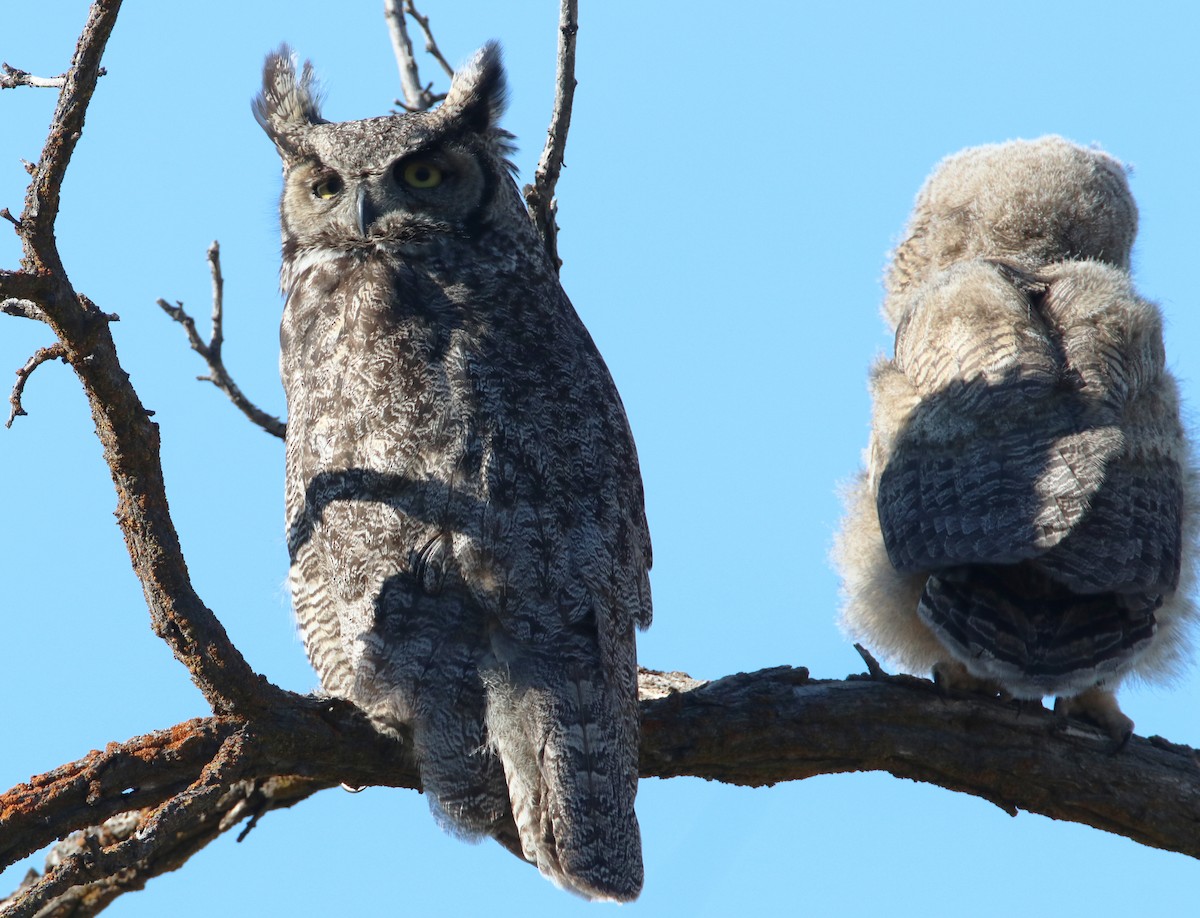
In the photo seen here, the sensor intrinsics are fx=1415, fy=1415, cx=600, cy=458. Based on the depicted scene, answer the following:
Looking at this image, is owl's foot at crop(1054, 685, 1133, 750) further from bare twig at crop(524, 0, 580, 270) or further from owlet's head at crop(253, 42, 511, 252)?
owlet's head at crop(253, 42, 511, 252)

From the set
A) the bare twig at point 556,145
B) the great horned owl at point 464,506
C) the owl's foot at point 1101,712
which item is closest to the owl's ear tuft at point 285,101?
the great horned owl at point 464,506

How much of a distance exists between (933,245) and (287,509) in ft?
9.33

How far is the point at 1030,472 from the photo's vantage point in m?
4.10

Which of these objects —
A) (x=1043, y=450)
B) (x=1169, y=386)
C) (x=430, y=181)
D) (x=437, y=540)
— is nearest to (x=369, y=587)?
(x=437, y=540)

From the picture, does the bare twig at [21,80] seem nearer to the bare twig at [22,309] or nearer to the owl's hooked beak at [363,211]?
the bare twig at [22,309]

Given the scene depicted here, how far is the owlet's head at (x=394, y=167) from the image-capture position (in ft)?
14.1

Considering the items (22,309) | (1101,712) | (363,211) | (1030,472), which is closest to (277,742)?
(22,309)

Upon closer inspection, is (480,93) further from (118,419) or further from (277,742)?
(277,742)

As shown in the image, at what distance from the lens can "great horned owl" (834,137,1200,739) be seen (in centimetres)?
394

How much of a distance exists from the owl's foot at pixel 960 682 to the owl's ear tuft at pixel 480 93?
2.30 m

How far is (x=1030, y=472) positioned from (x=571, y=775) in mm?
1663

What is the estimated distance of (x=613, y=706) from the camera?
354 cm

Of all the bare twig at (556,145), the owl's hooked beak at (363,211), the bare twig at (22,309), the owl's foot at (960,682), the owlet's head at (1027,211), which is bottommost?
the owl's foot at (960,682)

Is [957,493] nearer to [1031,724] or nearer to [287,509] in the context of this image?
[1031,724]
